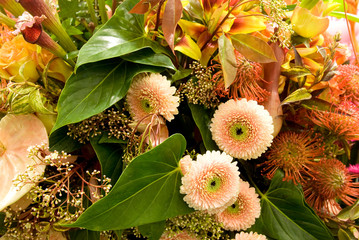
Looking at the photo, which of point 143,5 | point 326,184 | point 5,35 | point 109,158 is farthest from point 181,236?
point 5,35

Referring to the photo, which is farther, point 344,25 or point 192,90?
point 344,25

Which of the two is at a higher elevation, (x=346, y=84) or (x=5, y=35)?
(x=5, y=35)

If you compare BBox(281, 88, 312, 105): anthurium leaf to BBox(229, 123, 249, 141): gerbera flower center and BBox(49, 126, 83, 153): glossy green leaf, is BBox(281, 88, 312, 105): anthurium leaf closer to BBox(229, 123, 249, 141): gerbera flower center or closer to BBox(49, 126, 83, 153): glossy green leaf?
BBox(229, 123, 249, 141): gerbera flower center

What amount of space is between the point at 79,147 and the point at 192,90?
27 cm

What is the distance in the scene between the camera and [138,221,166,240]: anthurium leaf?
620 millimetres

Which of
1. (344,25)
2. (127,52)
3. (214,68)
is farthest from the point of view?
(344,25)

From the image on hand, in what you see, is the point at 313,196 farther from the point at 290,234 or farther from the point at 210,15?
the point at 210,15

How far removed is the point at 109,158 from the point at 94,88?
14 cm

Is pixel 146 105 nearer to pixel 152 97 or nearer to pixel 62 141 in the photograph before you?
pixel 152 97

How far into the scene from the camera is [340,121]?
0.68 m

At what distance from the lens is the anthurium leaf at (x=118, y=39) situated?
0.59m

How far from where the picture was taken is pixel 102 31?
2.05ft

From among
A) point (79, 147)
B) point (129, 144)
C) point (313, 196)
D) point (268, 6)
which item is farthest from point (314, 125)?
point (79, 147)

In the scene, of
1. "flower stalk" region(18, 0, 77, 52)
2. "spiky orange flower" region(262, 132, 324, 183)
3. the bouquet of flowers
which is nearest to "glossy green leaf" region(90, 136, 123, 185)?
the bouquet of flowers
